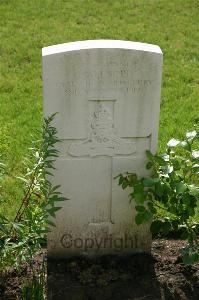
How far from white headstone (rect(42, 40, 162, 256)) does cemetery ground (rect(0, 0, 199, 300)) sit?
206 millimetres

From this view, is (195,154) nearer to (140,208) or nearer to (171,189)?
(171,189)

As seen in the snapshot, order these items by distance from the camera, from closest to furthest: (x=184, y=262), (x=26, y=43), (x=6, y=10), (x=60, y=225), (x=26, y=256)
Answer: (x=26, y=256) < (x=184, y=262) < (x=60, y=225) < (x=26, y=43) < (x=6, y=10)

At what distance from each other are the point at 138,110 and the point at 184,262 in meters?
1.03

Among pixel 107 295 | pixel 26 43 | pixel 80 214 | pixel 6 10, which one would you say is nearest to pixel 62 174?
pixel 80 214

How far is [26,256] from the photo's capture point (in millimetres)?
3381

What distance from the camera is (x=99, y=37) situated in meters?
8.41

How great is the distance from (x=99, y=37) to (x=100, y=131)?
4.91 meters

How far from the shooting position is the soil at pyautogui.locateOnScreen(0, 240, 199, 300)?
148 inches

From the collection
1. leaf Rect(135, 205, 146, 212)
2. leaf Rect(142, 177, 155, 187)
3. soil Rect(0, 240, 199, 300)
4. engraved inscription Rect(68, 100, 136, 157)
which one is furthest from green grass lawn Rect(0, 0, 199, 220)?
leaf Rect(142, 177, 155, 187)

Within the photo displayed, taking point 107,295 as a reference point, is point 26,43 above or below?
above

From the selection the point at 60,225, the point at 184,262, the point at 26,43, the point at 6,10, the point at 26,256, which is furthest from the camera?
the point at 6,10

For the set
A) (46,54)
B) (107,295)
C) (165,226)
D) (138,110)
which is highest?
(46,54)

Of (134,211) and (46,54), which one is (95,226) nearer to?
(134,211)

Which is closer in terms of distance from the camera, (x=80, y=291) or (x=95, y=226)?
(x=80, y=291)
